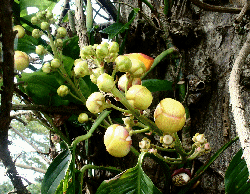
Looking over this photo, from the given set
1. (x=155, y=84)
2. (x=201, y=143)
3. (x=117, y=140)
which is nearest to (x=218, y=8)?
(x=155, y=84)

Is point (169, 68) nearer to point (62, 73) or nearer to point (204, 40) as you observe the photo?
point (204, 40)

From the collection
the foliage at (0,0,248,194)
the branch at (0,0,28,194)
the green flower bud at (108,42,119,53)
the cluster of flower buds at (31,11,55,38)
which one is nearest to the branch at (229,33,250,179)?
the foliage at (0,0,248,194)

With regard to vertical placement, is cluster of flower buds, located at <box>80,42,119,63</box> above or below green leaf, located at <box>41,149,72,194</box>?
above

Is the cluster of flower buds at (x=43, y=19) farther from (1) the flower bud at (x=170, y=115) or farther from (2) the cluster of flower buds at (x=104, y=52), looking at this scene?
(1) the flower bud at (x=170, y=115)

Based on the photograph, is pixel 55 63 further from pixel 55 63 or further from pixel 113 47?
pixel 113 47

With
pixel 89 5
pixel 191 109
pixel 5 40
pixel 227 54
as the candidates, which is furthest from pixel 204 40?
pixel 5 40

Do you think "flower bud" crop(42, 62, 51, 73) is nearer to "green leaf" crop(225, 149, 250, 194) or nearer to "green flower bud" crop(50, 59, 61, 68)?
"green flower bud" crop(50, 59, 61, 68)
